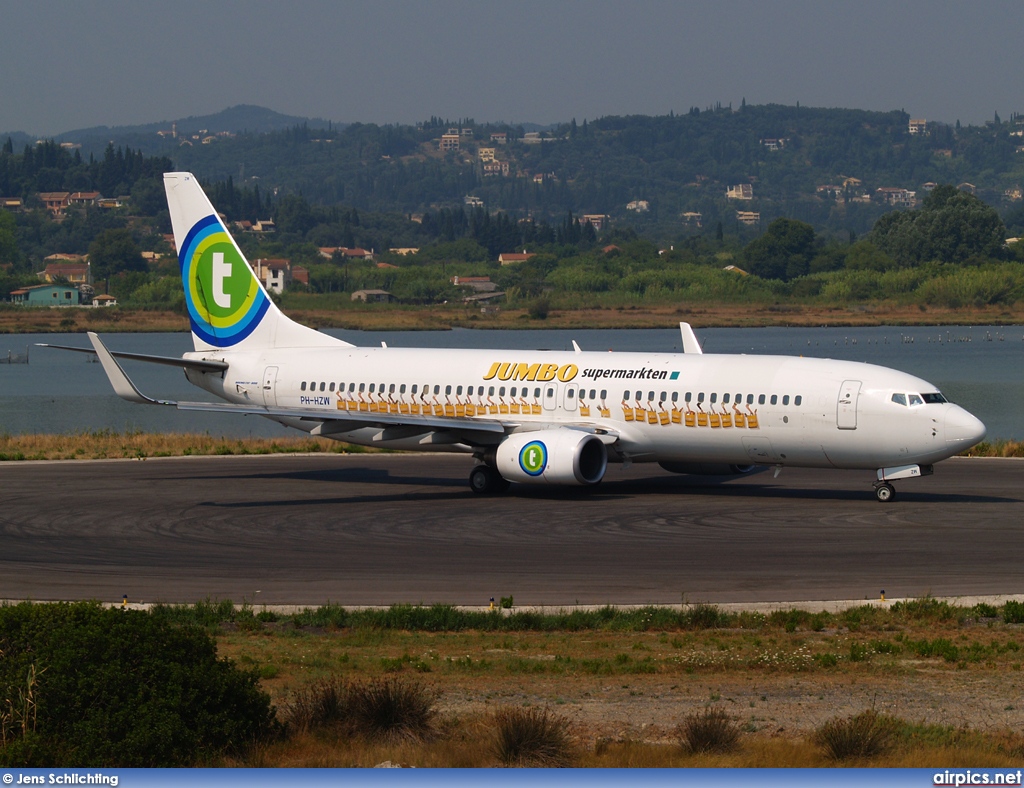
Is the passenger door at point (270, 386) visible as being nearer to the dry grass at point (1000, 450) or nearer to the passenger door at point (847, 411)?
the passenger door at point (847, 411)

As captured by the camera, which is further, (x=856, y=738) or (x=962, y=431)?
(x=962, y=431)

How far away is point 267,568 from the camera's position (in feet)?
92.6

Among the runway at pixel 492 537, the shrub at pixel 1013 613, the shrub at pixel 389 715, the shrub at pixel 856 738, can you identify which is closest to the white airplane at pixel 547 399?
the runway at pixel 492 537

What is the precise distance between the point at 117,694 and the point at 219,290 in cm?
3520

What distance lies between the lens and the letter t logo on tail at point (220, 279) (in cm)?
4694

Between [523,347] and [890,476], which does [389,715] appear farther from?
[523,347]

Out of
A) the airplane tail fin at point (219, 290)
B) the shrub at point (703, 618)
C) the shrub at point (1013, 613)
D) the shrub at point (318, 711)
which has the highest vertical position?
the airplane tail fin at point (219, 290)

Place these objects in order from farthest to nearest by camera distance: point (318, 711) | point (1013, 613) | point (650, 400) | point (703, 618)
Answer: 1. point (650, 400)
2. point (1013, 613)
3. point (703, 618)
4. point (318, 711)

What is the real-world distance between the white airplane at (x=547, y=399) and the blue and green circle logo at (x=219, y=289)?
0.15 feet

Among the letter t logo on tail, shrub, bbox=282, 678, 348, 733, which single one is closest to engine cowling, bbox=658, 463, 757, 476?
the letter t logo on tail

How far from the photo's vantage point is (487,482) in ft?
131

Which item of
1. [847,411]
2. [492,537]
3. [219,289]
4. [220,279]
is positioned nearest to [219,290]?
[219,289]

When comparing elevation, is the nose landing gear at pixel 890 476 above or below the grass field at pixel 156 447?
above

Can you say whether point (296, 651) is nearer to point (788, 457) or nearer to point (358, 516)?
point (358, 516)
